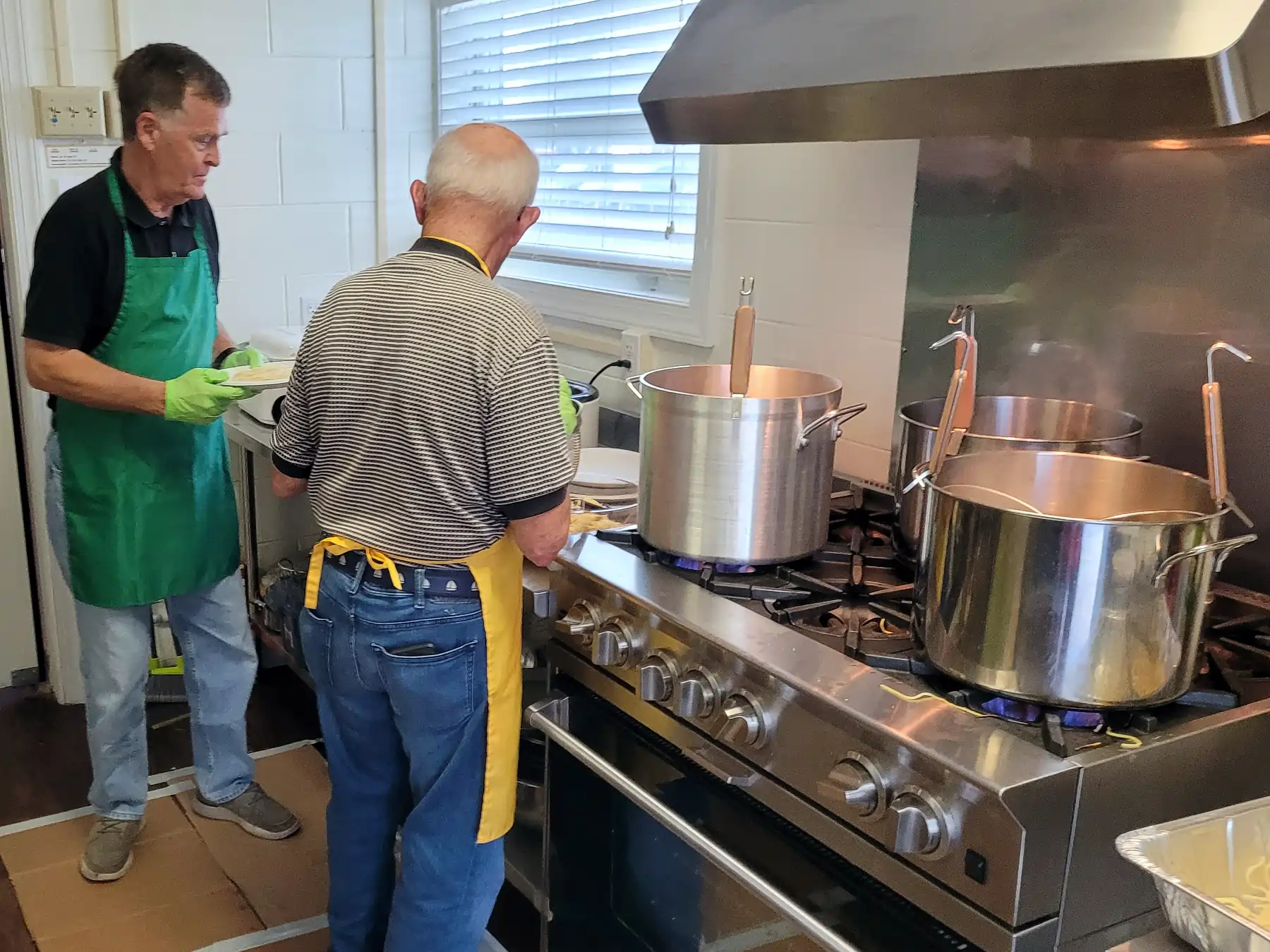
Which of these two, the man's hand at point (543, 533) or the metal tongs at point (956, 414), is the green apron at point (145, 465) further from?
the metal tongs at point (956, 414)

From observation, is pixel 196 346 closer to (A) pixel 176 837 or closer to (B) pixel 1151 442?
(A) pixel 176 837

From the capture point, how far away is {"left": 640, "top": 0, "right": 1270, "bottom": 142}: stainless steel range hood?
90cm

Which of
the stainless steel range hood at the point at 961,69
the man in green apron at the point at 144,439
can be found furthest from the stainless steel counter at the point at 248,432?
the stainless steel range hood at the point at 961,69

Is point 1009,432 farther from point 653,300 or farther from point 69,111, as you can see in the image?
point 69,111

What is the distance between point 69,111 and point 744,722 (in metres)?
2.11

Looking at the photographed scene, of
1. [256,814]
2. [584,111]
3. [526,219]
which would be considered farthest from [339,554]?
[584,111]

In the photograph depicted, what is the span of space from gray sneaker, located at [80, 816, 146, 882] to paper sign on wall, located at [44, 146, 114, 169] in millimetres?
1405

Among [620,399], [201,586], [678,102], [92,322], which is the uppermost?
[678,102]

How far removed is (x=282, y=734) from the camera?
267cm

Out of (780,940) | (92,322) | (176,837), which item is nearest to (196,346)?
(92,322)

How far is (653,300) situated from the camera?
2250mm

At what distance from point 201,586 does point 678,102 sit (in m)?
1.30

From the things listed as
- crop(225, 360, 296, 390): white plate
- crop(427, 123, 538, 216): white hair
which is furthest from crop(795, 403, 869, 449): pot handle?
crop(225, 360, 296, 390): white plate

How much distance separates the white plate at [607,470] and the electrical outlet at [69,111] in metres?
1.35
